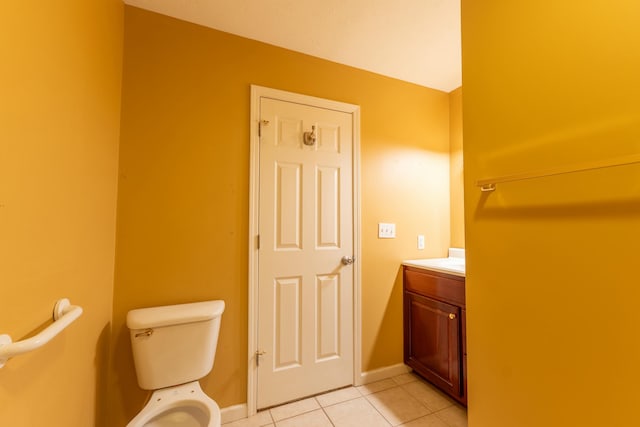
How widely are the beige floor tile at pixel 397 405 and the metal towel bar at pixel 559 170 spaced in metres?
1.48

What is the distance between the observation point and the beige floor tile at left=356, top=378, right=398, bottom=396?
1.90 meters

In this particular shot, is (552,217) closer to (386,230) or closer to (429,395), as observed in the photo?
(386,230)

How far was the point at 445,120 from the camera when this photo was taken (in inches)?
95.3

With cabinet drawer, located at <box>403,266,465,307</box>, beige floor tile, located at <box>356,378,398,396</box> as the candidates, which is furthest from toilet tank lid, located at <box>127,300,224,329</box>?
cabinet drawer, located at <box>403,266,465,307</box>

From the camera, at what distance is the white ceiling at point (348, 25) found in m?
1.49

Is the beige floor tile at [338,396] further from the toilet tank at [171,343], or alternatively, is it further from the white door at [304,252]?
the toilet tank at [171,343]

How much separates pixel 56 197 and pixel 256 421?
156cm

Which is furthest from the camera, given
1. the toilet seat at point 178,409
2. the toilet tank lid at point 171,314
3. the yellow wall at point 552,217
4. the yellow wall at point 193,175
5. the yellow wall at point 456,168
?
the yellow wall at point 456,168

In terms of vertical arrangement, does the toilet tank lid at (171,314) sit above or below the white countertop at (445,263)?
below

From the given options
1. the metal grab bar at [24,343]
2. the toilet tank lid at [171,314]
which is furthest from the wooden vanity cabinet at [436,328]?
the metal grab bar at [24,343]

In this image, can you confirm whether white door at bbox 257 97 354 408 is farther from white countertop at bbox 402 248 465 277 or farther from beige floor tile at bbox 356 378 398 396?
white countertop at bbox 402 248 465 277

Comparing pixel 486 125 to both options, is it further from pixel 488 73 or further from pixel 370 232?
pixel 370 232

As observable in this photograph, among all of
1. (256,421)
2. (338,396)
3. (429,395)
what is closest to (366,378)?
(338,396)

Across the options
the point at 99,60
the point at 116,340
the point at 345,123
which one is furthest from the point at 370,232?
the point at 99,60
